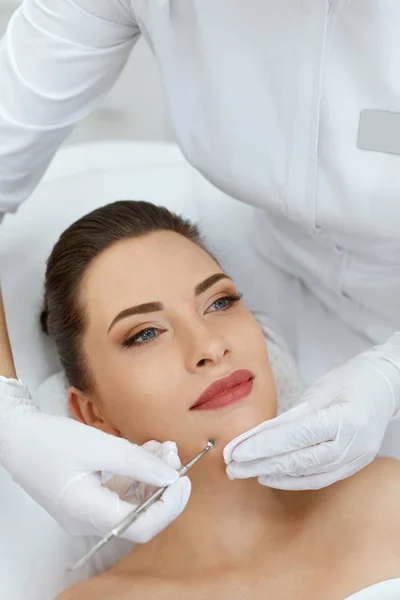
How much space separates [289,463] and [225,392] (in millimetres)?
156

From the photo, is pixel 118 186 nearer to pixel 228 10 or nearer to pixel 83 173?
pixel 83 173

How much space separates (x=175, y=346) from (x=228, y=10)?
58 centimetres

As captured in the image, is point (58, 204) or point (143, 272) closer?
point (143, 272)

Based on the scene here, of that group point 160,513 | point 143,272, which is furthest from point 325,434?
point 143,272

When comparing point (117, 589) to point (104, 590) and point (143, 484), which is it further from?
point (143, 484)

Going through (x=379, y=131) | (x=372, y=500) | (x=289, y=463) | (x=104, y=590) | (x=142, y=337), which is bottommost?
(x=104, y=590)

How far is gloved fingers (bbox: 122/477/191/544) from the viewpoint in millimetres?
1127

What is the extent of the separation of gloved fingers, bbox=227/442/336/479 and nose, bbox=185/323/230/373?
0.17 meters

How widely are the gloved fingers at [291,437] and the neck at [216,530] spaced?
102 millimetres

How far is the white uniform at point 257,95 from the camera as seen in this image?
49.7 inches

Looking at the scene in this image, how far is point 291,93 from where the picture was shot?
1320mm

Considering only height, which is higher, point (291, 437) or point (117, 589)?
point (291, 437)

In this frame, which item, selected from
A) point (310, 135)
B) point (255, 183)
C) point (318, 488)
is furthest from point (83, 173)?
point (318, 488)

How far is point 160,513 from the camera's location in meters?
1.13
